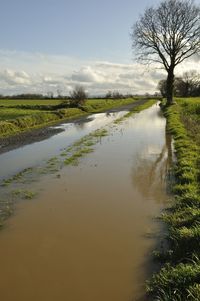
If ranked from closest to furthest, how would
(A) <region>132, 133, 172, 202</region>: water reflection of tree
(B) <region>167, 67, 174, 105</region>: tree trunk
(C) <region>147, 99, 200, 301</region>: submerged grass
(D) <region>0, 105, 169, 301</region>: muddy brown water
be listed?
(C) <region>147, 99, 200, 301</region>: submerged grass, (D) <region>0, 105, 169, 301</region>: muddy brown water, (A) <region>132, 133, 172, 202</region>: water reflection of tree, (B) <region>167, 67, 174, 105</region>: tree trunk

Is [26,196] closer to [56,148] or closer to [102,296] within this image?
[102,296]

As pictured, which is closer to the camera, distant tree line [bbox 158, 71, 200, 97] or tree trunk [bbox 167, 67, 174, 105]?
tree trunk [bbox 167, 67, 174, 105]

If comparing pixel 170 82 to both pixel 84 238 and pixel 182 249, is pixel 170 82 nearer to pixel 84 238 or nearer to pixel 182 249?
pixel 84 238

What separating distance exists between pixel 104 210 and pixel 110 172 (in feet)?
12.2

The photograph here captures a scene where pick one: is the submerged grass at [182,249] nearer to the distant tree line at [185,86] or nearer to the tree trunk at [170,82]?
the tree trunk at [170,82]

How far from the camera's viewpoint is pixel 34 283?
5148 millimetres

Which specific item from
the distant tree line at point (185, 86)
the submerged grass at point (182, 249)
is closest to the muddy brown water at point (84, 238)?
the submerged grass at point (182, 249)

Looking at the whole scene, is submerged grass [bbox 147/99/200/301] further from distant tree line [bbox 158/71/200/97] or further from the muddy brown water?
distant tree line [bbox 158/71/200/97]

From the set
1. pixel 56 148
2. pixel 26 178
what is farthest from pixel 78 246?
pixel 56 148

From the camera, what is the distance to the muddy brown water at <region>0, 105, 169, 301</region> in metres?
5.05

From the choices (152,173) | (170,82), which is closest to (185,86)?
(170,82)

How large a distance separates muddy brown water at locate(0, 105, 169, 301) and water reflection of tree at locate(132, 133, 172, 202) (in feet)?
0.09

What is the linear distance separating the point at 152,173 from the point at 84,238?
5271 mm

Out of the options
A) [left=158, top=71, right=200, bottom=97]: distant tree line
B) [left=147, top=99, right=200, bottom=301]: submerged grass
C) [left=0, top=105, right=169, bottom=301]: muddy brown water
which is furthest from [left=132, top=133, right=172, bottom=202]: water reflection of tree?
[left=158, top=71, right=200, bottom=97]: distant tree line
